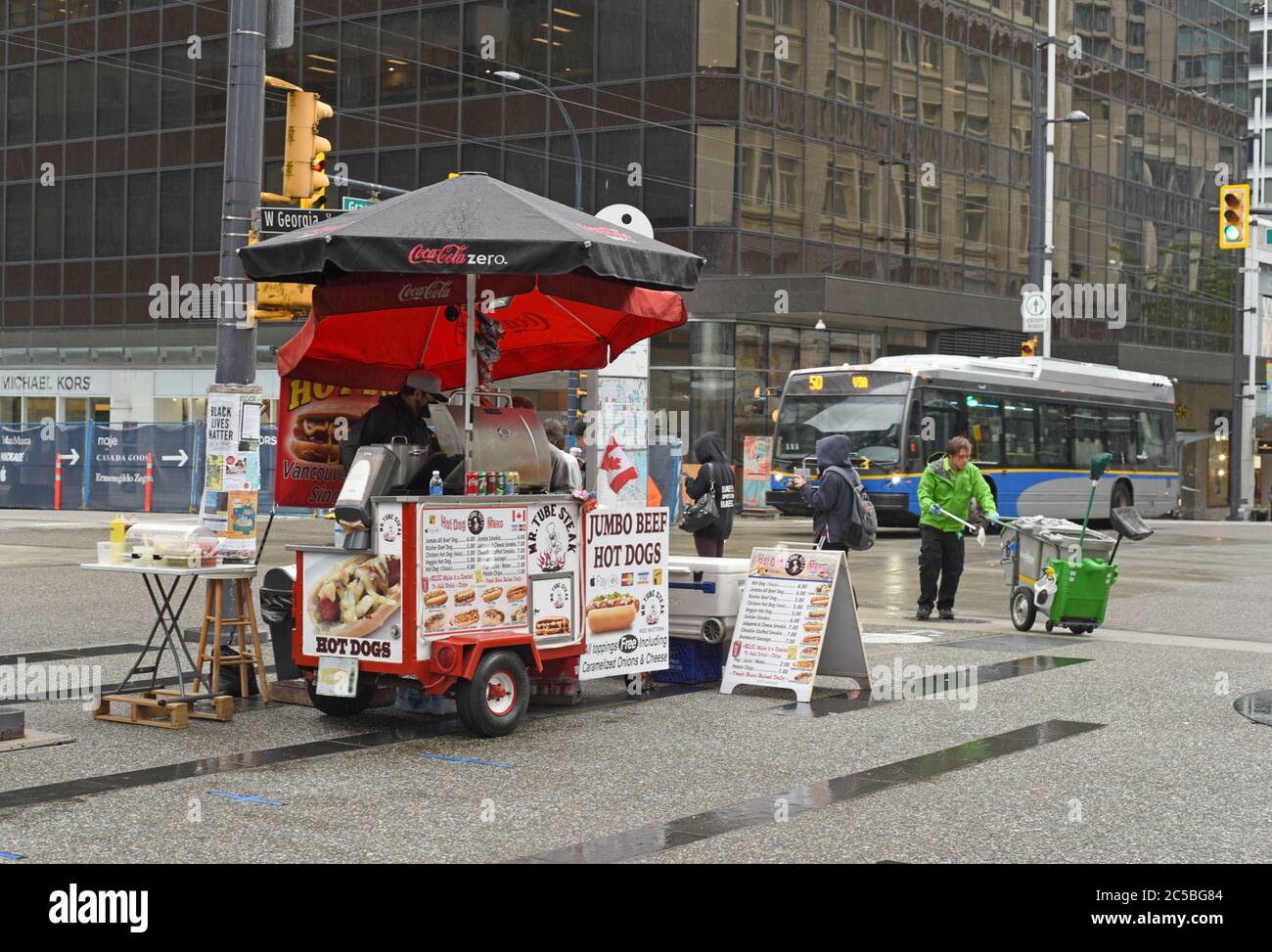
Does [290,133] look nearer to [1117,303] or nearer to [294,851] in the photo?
[294,851]

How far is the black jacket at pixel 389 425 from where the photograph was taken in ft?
31.8

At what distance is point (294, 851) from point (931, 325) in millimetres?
39959

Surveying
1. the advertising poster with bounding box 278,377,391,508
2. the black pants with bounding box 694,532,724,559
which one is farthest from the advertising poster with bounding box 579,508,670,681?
the black pants with bounding box 694,532,724,559

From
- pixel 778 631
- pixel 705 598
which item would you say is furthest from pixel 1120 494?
pixel 778 631

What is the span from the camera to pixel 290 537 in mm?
25531

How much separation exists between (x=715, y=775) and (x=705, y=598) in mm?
3151

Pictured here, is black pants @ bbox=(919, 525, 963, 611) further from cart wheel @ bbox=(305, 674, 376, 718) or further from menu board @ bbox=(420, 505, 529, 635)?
cart wheel @ bbox=(305, 674, 376, 718)

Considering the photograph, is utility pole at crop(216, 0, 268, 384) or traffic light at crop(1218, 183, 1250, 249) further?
traffic light at crop(1218, 183, 1250, 249)

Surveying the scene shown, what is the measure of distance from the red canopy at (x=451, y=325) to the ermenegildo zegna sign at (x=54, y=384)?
37076mm

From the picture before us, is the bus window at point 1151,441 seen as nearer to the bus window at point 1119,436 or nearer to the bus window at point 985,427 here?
the bus window at point 1119,436

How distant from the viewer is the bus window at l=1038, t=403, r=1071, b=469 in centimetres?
3291

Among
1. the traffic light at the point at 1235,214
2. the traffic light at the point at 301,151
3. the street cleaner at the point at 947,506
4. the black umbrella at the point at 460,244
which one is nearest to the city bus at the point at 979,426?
the traffic light at the point at 1235,214

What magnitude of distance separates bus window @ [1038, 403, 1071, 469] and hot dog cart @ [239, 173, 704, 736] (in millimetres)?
23312
